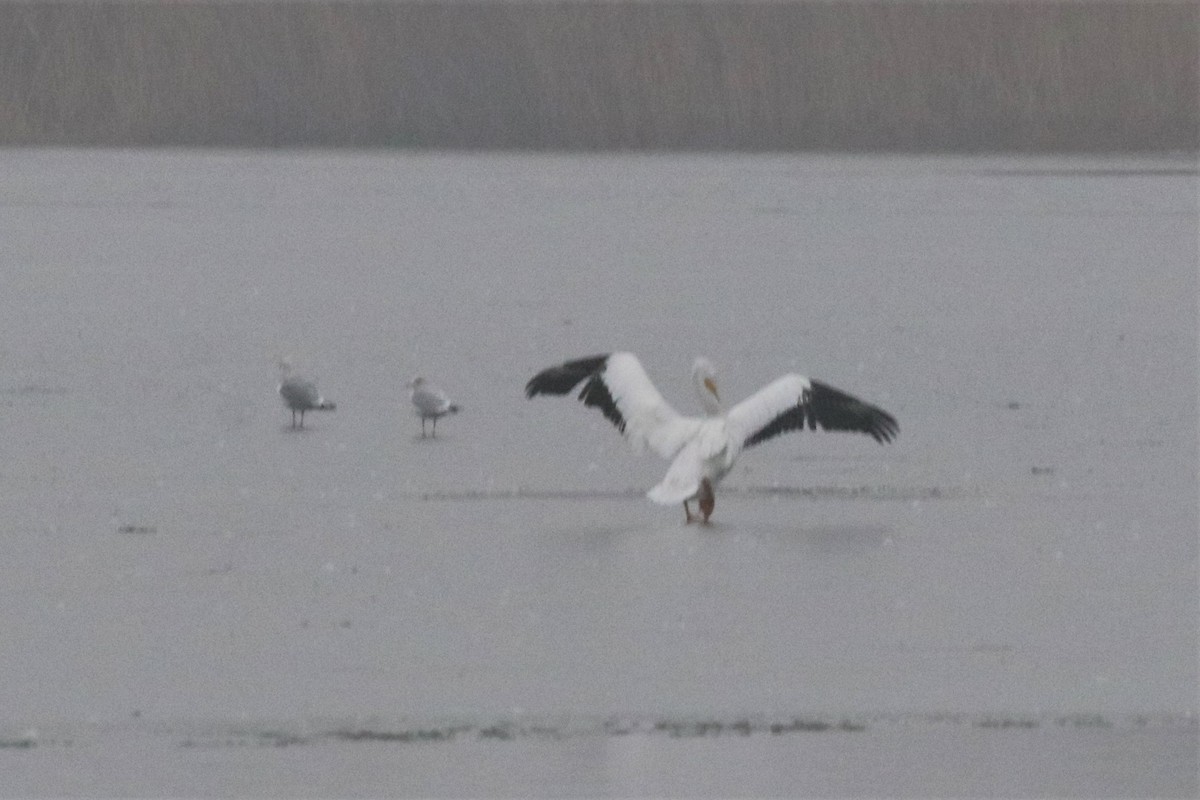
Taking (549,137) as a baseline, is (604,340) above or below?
below

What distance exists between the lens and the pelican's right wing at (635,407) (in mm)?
9492

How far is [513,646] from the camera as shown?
23.8ft

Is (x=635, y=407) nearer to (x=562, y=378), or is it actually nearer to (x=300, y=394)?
(x=562, y=378)

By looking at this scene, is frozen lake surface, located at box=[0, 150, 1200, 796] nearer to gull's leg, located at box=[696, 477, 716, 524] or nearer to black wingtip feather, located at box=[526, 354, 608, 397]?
gull's leg, located at box=[696, 477, 716, 524]

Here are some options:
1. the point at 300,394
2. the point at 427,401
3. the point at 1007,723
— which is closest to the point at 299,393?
the point at 300,394

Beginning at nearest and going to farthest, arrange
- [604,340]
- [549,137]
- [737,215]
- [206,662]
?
[206,662] < [604,340] < [737,215] < [549,137]

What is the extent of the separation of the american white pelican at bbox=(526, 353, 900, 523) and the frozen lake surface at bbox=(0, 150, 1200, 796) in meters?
0.21

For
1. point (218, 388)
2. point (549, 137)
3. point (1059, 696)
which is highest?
point (549, 137)

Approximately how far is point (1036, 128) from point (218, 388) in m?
32.7

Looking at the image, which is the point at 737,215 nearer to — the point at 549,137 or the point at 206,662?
the point at 549,137

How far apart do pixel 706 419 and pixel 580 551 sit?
935 millimetres

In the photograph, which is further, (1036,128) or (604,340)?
(1036,128)

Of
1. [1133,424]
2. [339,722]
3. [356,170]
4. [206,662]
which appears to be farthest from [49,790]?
[356,170]

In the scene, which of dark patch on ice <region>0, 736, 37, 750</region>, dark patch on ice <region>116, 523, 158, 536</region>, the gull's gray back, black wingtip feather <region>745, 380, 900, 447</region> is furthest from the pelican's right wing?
dark patch on ice <region>0, 736, 37, 750</region>
